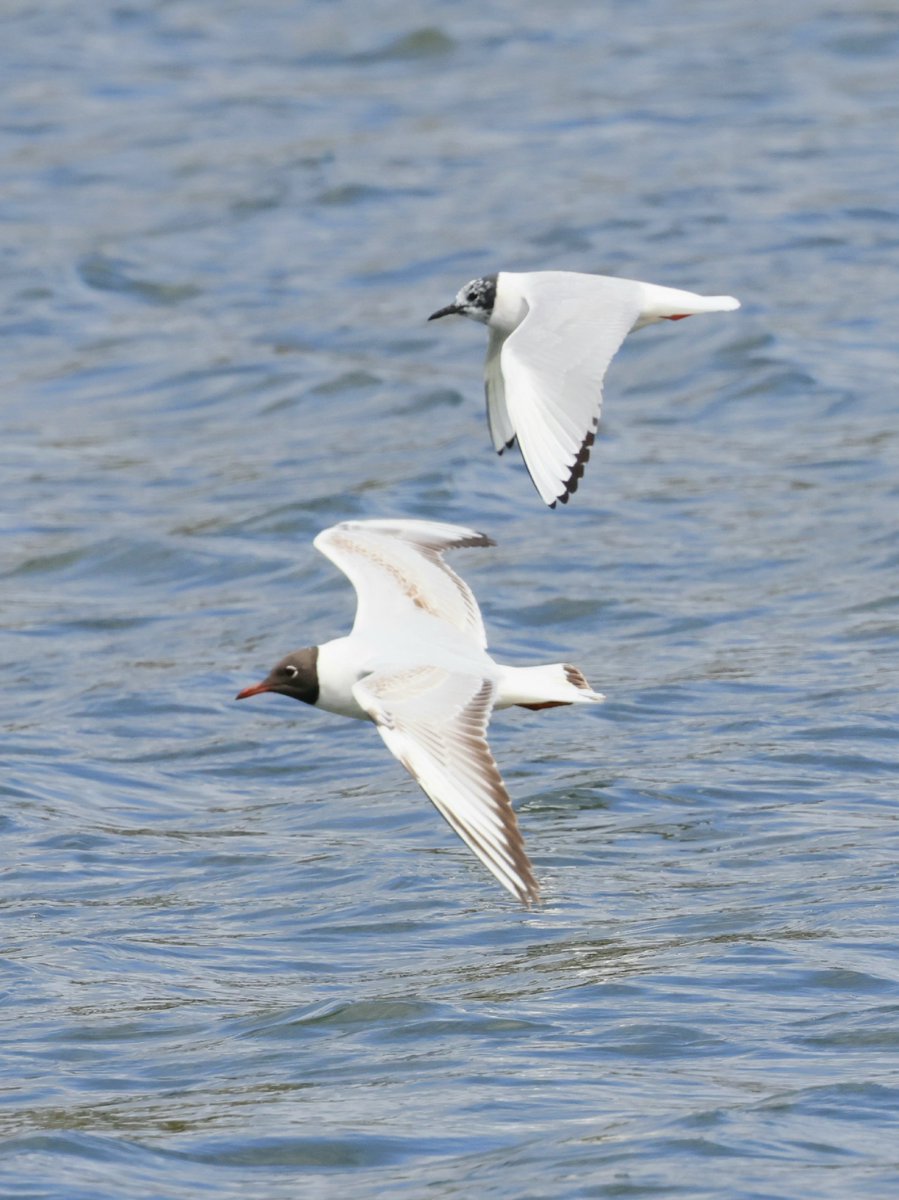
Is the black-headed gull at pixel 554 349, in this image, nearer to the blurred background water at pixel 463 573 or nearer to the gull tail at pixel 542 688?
the gull tail at pixel 542 688

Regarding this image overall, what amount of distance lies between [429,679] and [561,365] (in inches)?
74.7

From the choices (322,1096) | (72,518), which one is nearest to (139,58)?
(72,518)

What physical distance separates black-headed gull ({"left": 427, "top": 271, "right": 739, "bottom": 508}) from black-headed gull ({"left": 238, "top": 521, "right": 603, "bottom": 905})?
0.55 meters

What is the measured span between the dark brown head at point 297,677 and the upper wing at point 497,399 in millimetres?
1898

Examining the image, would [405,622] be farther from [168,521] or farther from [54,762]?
[168,521]

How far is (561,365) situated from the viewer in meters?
9.46

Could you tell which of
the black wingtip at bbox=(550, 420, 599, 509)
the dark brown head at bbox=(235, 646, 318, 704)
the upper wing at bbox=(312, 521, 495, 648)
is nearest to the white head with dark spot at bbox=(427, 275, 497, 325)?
the upper wing at bbox=(312, 521, 495, 648)

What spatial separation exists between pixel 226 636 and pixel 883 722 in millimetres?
3676

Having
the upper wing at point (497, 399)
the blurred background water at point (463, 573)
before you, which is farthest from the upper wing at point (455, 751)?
the upper wing at point (497, 399)

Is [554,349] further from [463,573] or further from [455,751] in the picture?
[463,573]

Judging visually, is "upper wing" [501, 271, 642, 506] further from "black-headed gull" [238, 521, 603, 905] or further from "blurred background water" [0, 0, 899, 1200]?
"blurred background water" [0, 0, 899, 1200]

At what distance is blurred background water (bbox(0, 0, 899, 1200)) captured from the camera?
722cm

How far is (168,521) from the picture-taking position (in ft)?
48.2

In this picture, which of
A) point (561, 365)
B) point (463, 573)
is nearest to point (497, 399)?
point (561, 365)
